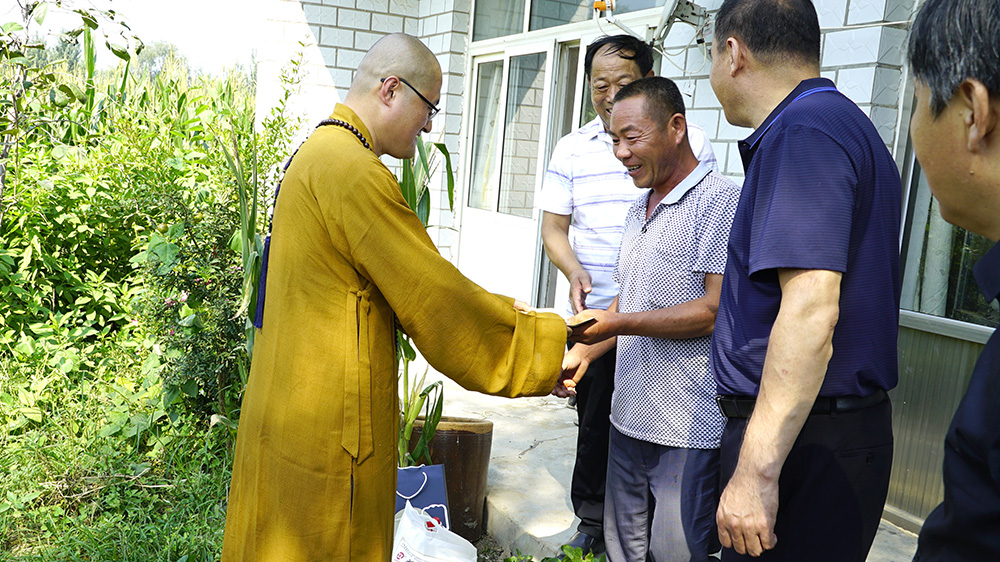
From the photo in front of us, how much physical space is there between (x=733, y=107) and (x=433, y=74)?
785 millimetres

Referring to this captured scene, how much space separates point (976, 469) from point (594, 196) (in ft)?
7.75

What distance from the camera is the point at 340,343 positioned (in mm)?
A: 1887

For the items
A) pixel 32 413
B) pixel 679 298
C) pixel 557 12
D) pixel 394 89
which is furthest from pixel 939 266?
pixel 32 413

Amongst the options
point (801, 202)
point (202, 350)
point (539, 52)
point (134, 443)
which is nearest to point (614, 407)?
point (801, 202)

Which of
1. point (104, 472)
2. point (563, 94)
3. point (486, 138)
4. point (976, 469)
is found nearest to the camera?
point (976, 469)

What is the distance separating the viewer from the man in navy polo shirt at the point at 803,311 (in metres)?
1.53

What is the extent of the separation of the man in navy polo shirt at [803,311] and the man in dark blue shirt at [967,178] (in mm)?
563

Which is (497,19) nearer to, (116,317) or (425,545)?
(116,317)

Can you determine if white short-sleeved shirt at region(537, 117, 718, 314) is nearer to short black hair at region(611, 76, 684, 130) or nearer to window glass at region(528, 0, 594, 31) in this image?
short black hair at region(611, 76, 684, 130)

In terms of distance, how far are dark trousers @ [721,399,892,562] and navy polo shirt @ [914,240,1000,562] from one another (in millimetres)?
781

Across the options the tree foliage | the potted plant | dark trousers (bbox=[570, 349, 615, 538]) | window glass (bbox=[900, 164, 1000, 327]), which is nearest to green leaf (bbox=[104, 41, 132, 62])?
the tree foliage

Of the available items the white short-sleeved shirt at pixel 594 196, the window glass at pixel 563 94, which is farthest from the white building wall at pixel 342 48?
the white short-sleeved shirt at pixel 594 196

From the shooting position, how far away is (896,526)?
3471mm

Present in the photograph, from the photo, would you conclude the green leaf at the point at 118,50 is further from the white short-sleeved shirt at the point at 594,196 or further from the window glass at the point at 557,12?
the window glass at the point at 557,12
